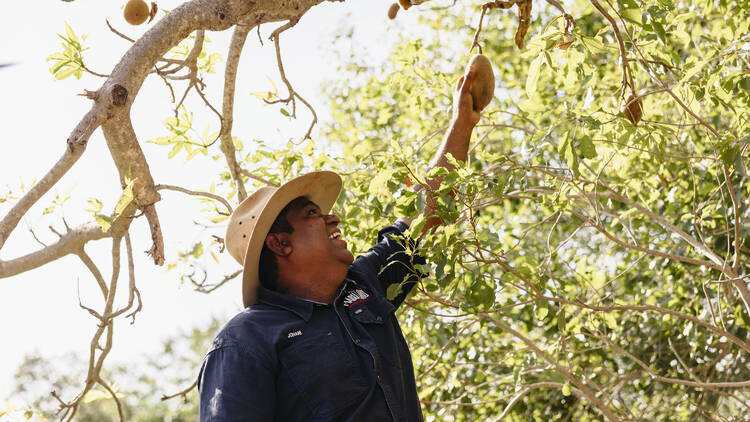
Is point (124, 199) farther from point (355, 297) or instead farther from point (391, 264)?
point (391, 264)

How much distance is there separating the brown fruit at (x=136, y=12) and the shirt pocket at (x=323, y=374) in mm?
1183

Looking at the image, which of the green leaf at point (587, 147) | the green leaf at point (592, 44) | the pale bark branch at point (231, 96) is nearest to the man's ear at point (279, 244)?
the pale bark branch at point (231, 96)

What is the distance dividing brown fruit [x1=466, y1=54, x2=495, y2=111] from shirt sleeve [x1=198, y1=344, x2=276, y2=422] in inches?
45.7

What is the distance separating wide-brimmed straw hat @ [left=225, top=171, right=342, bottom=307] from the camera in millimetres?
2230

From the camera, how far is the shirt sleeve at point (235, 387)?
176 cm

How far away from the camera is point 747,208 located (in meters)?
3.74

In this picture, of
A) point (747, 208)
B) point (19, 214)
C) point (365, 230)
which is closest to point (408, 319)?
point (365, 230)

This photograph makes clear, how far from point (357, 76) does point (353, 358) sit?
5.34 m

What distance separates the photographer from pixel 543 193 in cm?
285

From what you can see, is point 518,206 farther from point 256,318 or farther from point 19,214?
point 19,214

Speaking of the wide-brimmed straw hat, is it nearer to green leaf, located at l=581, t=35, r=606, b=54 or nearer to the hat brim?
the hat brim

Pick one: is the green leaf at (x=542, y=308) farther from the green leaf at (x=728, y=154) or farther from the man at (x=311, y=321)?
the green leaf at (x=728, y=154)

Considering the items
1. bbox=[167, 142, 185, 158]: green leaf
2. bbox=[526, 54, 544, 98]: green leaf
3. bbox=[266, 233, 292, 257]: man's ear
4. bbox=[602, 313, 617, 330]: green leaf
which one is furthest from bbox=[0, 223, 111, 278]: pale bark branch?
bbox=[602, 313, 617, 330]: green leaf

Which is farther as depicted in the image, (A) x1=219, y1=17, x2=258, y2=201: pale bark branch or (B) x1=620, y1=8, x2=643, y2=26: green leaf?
(A) x1=219, y1=17, x2=258, y2=201: pale bark branch
